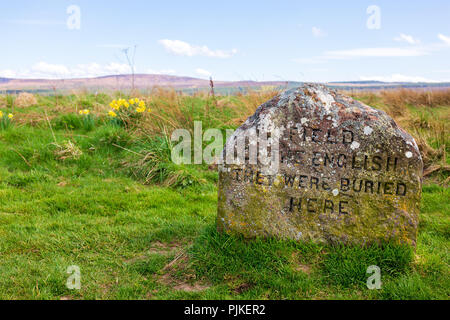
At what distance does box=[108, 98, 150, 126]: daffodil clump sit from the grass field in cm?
8

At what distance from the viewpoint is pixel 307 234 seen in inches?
155

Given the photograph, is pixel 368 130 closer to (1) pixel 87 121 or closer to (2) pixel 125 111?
(2) pixel 125 111

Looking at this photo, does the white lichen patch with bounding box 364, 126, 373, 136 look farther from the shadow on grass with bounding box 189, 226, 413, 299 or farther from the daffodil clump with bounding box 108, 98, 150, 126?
the daffodil clump with bounding box 108, 98, 150, 126

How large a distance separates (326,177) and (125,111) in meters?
6.04

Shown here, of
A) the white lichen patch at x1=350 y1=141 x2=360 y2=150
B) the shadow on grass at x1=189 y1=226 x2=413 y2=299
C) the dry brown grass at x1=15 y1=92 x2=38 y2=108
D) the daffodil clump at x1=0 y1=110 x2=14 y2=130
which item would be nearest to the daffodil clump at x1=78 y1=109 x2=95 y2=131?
the daffodil clump at x1=0 y1=110 x2=14 y2=130

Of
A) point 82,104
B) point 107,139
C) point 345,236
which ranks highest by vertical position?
point 82,104

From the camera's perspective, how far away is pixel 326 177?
151 inches

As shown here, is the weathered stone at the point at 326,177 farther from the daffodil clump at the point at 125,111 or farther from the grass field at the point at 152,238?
the daffodil clump at the point at 125,111

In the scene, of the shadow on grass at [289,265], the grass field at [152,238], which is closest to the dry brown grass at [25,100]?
the grass field at [152,238]

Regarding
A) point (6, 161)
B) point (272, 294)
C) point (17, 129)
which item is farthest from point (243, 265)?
point (17, 129)

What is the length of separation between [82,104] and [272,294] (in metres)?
9.83

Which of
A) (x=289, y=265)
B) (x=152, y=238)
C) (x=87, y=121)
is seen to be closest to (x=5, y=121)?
(x=87, y=121)

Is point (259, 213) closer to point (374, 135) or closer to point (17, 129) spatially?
point (374, 135)

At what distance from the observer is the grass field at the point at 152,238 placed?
12.0 ft
